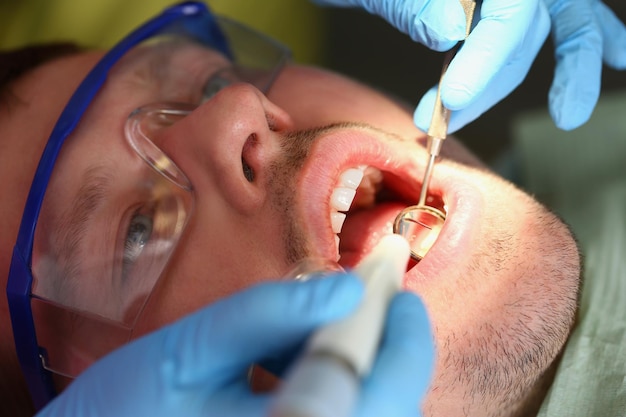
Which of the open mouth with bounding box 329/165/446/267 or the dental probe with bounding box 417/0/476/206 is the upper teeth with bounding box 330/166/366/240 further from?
the dental probe with bounding box 417/0/476/206

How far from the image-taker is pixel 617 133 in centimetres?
183

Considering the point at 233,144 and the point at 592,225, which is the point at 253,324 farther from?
the point at 592,225

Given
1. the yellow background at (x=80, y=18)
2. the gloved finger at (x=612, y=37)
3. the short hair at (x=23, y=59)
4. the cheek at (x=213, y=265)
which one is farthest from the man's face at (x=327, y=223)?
the yellow background at (x=80, y=18)

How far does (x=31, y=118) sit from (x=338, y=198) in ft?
2.09

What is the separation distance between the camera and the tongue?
1.27 meters

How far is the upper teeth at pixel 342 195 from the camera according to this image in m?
1.11

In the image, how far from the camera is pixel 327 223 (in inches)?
41.2

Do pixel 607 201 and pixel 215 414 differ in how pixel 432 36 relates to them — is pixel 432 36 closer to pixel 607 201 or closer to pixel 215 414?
pixel 215 414

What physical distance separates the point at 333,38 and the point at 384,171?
128 centimetres

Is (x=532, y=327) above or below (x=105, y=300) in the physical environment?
below

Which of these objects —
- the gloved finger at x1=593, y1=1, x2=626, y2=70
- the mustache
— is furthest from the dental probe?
the gloved finger at x1=593, y1=1, x2=626, y2=70

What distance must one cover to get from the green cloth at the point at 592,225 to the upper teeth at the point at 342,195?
46 centimetres

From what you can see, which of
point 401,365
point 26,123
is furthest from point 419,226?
point 26,123

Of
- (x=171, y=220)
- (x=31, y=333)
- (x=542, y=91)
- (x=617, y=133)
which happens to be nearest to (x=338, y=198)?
(x=171, y=220)
